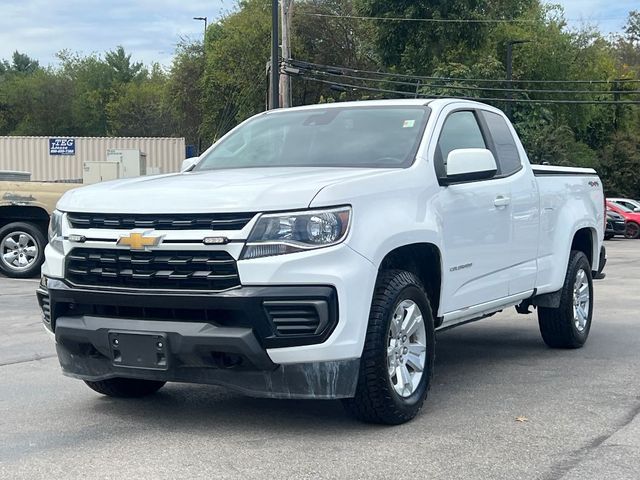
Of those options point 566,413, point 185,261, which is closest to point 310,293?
point 185,261

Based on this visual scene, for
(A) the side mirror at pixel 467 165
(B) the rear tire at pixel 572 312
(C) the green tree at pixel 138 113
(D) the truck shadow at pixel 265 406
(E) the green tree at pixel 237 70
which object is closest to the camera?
(D) the truck shadow at pixel 265 406

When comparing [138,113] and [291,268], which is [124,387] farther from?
[138,113]

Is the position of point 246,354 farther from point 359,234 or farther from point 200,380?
point 359,234

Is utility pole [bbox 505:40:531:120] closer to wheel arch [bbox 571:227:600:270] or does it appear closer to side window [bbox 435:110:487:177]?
wheel arch [bbox 571:227:600:270]

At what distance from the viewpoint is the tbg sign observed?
34.1 meters

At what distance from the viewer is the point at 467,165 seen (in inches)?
239

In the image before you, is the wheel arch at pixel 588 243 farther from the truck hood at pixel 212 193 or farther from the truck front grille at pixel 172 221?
the truck front grille at pixel 172 221

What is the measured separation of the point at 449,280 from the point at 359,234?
120 centimetres

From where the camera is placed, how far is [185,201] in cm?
507

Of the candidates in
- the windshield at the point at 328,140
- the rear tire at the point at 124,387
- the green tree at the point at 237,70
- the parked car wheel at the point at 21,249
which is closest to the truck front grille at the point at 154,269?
the rear tire at the point at 124,387

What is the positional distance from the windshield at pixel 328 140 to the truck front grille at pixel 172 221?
1385 millimetres

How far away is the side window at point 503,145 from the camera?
7.18 m

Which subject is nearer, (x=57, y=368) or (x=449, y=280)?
(x=449, y=280)

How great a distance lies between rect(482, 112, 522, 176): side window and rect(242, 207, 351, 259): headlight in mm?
2431
